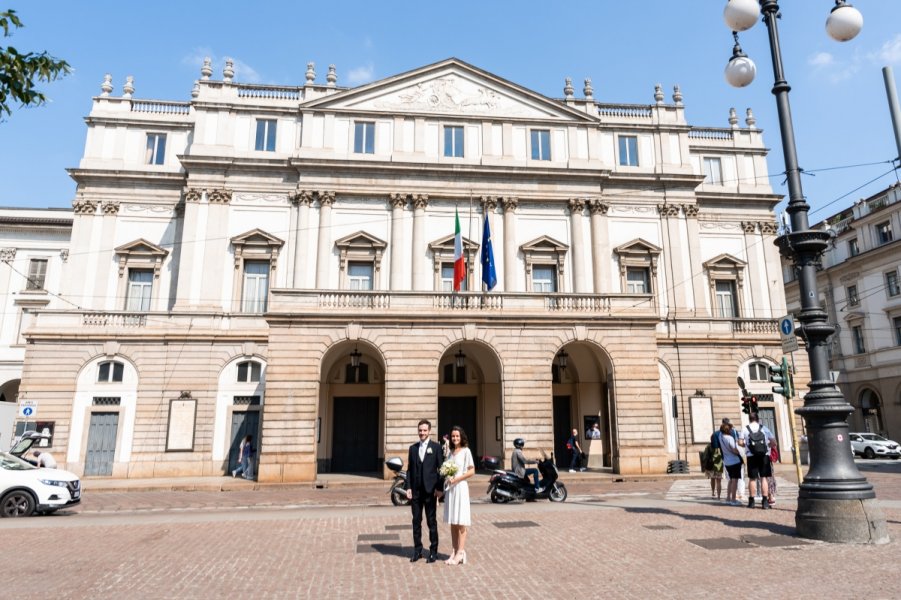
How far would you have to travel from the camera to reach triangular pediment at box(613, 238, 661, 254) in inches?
1236

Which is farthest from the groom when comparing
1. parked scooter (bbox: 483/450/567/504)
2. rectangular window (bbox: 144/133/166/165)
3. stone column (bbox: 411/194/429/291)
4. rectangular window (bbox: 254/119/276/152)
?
rectangular window (bbox: 144/133/166/165)

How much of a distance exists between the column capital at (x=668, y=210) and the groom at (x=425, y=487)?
2723cm

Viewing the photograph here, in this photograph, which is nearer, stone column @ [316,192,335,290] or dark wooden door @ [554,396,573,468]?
dark wooden door @ [554,396,573,468]

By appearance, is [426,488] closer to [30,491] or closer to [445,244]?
[30,491]

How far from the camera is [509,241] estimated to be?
30453mm

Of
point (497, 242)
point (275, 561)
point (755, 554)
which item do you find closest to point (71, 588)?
point (275, 561)

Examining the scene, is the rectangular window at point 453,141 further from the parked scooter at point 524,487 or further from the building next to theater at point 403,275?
the parked scooter at point 524,487

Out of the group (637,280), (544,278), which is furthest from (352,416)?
(637,280)

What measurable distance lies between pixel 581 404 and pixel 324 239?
14928 millimetres

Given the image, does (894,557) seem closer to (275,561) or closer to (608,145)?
(275,561)

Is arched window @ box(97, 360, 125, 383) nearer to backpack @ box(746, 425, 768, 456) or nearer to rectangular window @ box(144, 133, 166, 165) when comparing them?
rectangular window @ box(144, 133, 166, 165)

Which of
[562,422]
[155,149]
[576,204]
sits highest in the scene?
[155,149]

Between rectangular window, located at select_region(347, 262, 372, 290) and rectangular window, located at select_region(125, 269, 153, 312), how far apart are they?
1014cm

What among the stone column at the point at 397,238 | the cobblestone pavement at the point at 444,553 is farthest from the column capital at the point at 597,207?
the cobblestone pavement at the point at 444,553
